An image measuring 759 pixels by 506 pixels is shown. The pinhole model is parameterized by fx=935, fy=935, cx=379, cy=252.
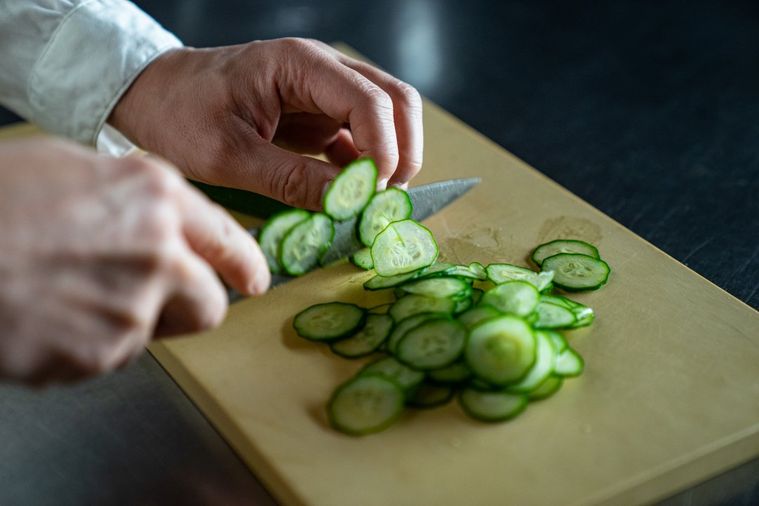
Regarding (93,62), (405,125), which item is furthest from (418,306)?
(93,62)

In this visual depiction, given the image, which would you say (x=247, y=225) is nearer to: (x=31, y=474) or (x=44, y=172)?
(x=31, y=474)

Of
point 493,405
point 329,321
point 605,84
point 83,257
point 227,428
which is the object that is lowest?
point 227,428

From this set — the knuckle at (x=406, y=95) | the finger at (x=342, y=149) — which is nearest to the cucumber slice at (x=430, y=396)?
the knuckle at (x=406, y=95)

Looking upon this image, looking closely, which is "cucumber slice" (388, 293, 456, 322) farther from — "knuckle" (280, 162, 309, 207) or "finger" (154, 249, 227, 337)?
"finger" (154, 249, 227, 337)

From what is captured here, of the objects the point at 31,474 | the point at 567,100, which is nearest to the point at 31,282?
the point at 31,474

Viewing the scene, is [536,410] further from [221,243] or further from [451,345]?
[221,243]

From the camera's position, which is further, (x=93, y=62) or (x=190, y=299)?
(x=93, y=62)
